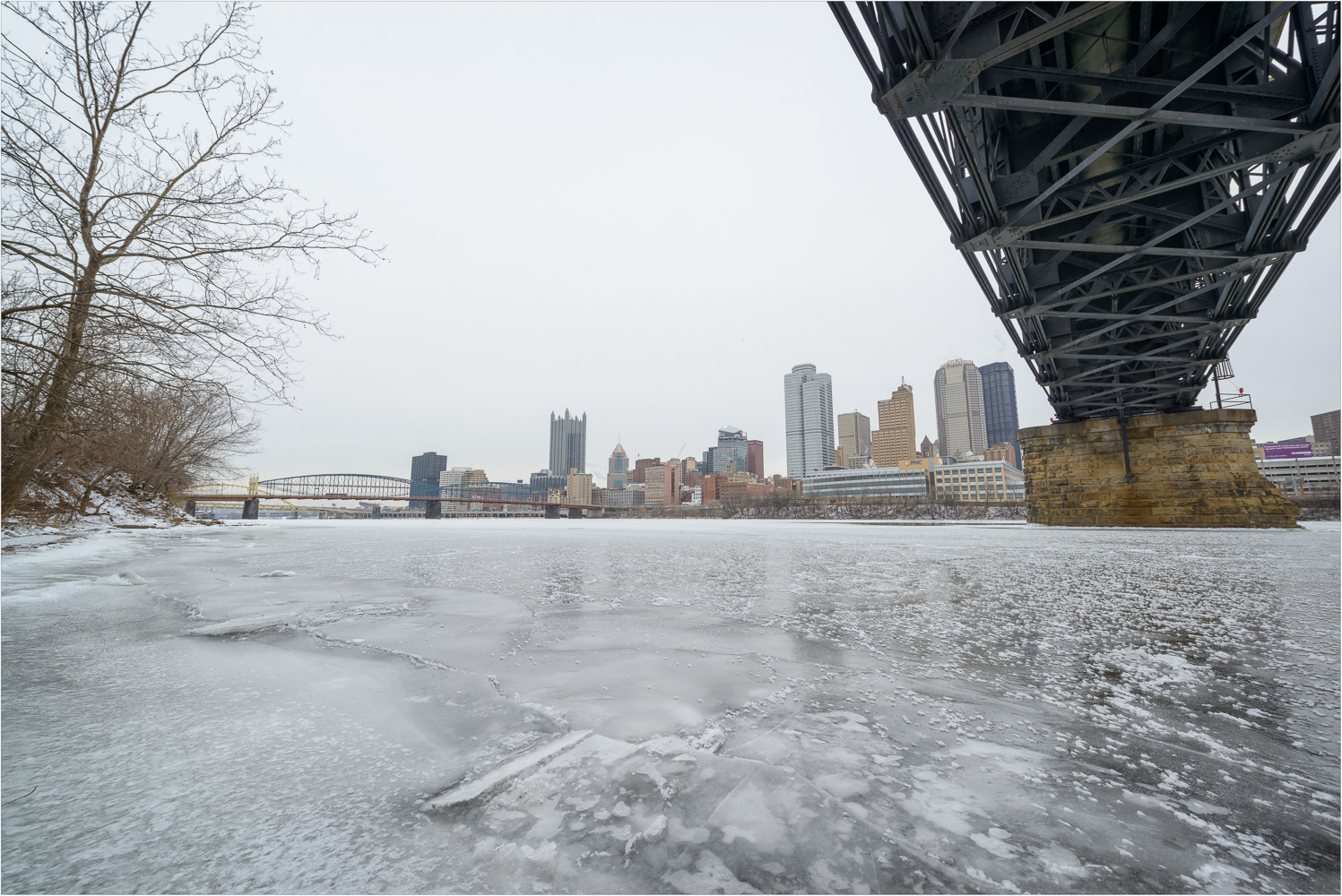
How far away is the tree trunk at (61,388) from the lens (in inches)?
167

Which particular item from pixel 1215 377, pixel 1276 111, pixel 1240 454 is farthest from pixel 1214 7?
pixel 1240 454

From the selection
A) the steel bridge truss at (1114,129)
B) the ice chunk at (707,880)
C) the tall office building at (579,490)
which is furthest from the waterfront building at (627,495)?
the ice chunk at (707,880)

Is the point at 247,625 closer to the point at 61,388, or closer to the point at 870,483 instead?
the point at 61,388

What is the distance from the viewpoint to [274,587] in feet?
20.9

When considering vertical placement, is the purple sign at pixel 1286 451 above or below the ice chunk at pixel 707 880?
above

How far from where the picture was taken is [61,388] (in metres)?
4.56

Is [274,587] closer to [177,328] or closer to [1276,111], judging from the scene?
[177,328]

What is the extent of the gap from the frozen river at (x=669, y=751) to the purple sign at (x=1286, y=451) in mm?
167700

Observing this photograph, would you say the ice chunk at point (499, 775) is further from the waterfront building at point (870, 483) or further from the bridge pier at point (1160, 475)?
the waterfront building at point (870, 483)

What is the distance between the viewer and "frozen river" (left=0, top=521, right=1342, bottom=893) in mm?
1403

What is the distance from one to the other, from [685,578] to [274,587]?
17.2 ft

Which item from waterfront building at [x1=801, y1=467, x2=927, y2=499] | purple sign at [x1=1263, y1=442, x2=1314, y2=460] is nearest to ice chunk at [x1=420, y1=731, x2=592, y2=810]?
waterfront building at [x1=801, y1=467, x2=927, y2=499]

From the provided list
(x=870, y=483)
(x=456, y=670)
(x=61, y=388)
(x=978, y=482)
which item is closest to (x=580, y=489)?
(x=870, y=483)

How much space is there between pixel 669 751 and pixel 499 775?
65cm
